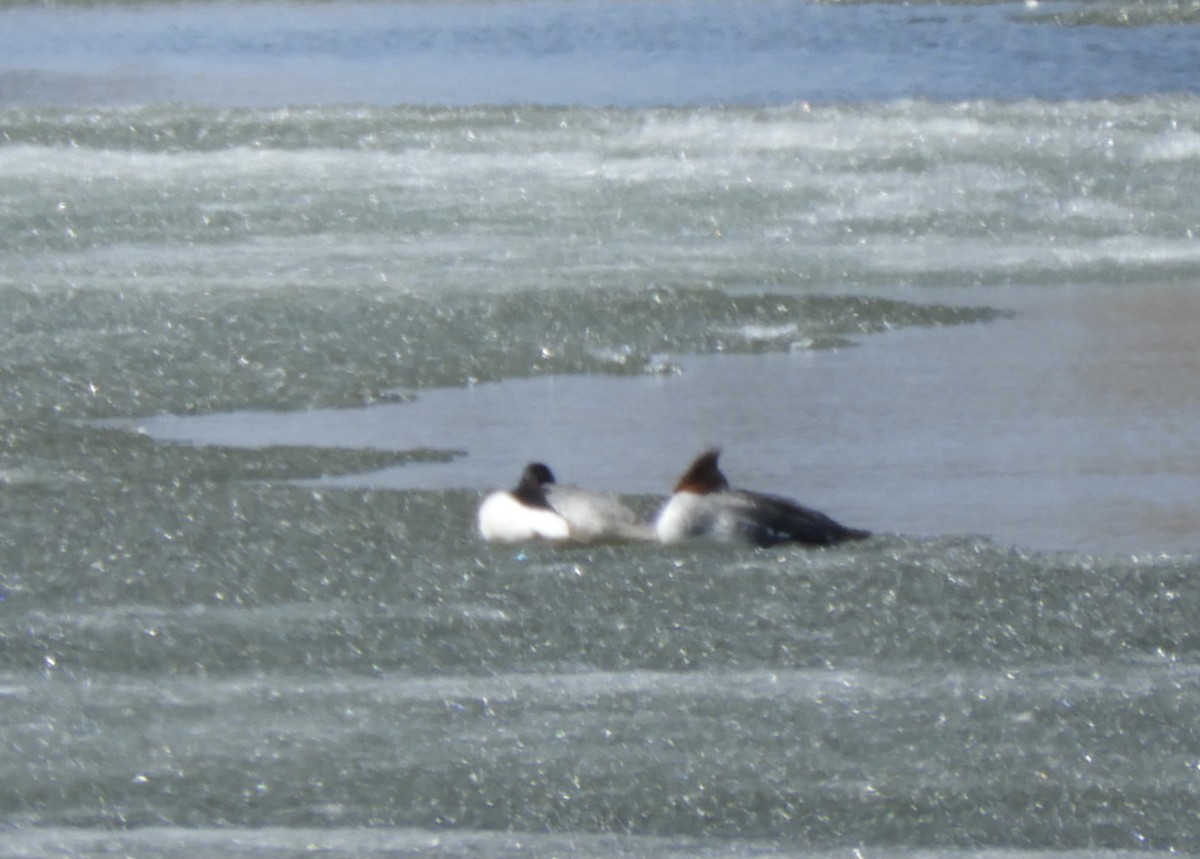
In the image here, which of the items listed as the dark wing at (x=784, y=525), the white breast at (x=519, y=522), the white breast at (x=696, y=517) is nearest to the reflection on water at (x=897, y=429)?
the dark wing at (x=784, y=525)

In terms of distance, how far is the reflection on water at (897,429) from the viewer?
4.32 meters

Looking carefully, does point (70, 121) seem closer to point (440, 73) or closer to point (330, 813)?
point (440, 73)

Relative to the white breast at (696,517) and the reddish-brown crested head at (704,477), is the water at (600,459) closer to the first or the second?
the white breast at (696,517)

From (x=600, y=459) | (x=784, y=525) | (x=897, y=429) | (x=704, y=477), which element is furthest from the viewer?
(x=897, y=429)

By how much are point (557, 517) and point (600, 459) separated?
0.84 meters

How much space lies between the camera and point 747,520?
3953 mm

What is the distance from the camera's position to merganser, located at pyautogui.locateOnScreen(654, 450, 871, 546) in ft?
12.9

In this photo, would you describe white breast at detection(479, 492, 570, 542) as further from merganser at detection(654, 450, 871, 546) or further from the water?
merganser at detection(654, 450, 871, 546)

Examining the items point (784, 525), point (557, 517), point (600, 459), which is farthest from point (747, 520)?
point (600, 459)

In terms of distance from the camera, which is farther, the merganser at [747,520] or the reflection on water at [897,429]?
the reflection on water at [897,429]

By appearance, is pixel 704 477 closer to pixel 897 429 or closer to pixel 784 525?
pixel 784 525

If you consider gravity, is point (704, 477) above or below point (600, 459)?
above

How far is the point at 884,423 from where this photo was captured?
5062 mm

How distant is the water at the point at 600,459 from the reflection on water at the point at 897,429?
0.06ft
